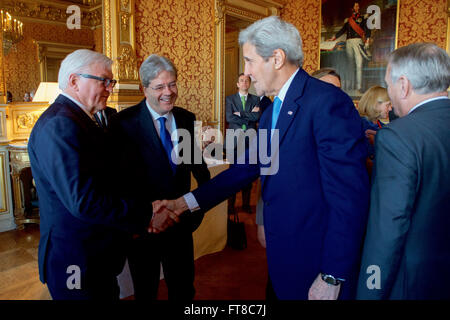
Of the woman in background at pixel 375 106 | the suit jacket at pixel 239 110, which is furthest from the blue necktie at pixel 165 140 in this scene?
the suit jacket at pixel 239 110

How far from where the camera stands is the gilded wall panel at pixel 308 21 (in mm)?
7387

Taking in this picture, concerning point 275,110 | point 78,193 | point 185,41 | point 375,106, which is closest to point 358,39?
point 185,41

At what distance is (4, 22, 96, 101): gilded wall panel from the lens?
192 inches

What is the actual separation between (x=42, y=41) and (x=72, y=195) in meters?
4.74

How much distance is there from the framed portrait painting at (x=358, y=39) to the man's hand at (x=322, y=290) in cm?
634

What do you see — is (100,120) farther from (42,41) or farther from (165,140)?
(42,41)

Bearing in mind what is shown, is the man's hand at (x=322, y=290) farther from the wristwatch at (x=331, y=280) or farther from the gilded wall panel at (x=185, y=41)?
the gilded wall panel at (x=185, y=41)

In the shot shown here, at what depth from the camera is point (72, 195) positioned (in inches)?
50.1

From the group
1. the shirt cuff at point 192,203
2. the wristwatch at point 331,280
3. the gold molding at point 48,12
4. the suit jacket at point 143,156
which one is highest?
the gold molding at point 48,12

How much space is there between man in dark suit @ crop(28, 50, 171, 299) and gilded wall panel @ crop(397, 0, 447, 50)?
651 centimetres

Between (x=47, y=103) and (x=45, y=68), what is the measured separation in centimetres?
94

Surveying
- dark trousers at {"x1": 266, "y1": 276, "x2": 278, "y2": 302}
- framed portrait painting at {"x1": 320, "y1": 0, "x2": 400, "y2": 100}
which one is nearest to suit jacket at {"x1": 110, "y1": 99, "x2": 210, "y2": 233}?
dark trousers at {"x1": 266, "y1": 276, "x2": 278, "y2": 302}

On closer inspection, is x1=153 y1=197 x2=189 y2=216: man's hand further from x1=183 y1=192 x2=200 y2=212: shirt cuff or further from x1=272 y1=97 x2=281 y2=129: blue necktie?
x1=272 y1=97 x2=281 y2=129: blue necktie
